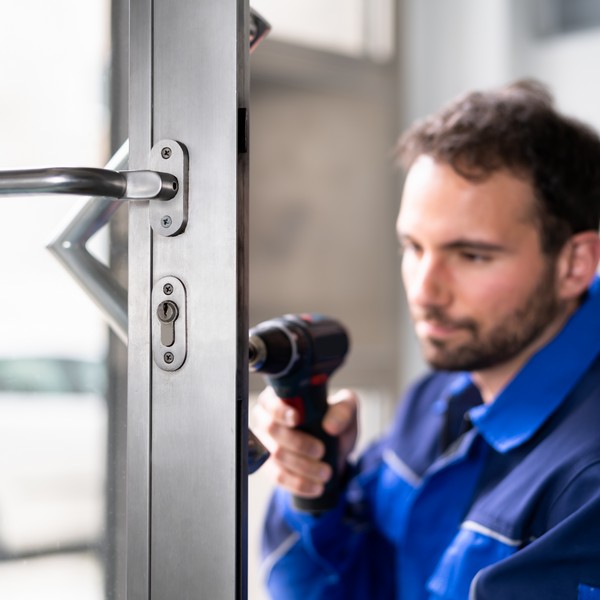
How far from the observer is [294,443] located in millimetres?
1295

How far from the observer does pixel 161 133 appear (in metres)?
0.75

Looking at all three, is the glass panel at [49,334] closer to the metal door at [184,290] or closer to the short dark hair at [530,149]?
the metal door at [184,290]

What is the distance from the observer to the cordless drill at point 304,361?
41.6 inches

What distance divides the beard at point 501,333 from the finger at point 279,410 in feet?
0.96

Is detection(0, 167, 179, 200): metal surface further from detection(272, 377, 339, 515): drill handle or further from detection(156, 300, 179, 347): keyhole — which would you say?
detection(272, 377, 339, 515): drill handle

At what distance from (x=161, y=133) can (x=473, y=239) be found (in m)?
0.74

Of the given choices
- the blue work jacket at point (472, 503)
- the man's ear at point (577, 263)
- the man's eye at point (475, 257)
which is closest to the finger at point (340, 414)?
the blue work jacket at point (472, 503)

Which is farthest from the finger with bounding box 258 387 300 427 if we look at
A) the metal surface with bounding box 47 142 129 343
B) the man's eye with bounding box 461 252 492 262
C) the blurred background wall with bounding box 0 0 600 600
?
the blurred background wall with bounding box 0 0 600 600

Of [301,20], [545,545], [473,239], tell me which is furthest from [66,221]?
[301,20]

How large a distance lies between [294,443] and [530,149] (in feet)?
2.03

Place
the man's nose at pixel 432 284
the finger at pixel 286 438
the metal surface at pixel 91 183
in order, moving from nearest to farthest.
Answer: the metal surface at pixel 91 183 → the finger at pixel 286 438 → the man's nose at pixel 432 284

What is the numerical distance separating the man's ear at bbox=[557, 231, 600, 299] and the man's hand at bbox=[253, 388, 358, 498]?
0.42m

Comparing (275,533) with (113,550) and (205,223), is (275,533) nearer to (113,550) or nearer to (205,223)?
(113,550)

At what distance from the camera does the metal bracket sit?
0.74 metres
